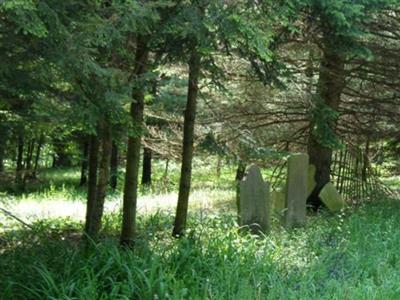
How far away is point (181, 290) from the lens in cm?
496

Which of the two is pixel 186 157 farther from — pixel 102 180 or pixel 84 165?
pixel 84 165

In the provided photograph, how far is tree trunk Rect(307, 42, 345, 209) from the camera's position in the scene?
446 inches

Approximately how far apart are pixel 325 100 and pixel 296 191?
2.87m

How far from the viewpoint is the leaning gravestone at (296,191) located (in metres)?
9.48

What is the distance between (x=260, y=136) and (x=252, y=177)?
154 inches

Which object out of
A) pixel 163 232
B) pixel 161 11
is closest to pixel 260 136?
pixel 163 232

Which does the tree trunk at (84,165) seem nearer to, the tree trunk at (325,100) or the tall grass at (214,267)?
the tree trunk at (325,100)

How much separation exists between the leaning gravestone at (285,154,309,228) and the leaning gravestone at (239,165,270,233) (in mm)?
671

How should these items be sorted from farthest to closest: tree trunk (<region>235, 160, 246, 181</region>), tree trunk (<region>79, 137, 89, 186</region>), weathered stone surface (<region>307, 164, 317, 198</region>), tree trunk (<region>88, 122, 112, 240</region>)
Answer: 1. tree trunk (<region>79, 137, 89, 186</region>)
2. weathered stone surface (<region>307, 164, 317, 198</region>)
3. tree trunk (<region>235, 160, 246, 181</region>)
4. tree trunk (<region>88, 122, 112, 240</region>)

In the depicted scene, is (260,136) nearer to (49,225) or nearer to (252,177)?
(252,177)

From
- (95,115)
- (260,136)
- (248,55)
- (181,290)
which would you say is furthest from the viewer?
(260,136)

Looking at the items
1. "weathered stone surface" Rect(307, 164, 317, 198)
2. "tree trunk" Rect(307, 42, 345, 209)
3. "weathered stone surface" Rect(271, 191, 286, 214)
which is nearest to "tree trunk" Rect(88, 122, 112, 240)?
"weathered stone surface" Rect(271, 191, 286, 214)

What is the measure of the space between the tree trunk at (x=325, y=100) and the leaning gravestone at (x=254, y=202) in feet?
8.27

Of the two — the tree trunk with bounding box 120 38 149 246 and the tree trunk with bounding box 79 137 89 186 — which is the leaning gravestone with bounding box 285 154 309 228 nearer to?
the tree trunk with bounding box 120 38 149 246
